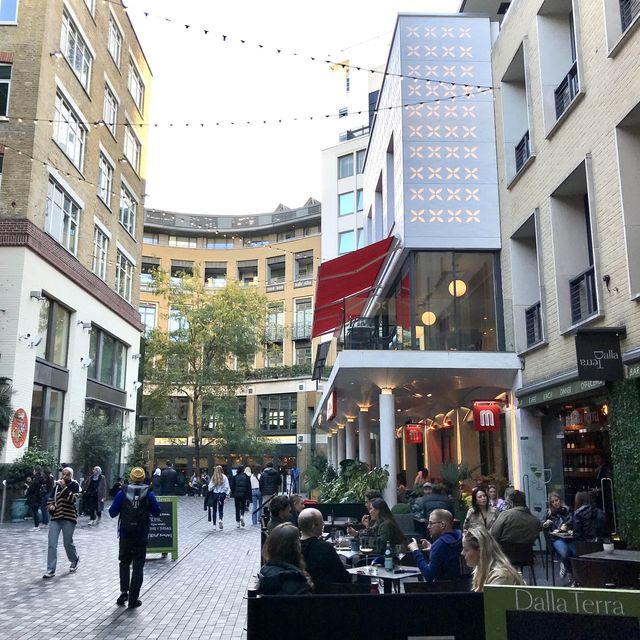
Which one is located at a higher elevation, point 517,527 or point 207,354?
point 207,354

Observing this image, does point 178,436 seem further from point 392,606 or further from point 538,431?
point 392,606

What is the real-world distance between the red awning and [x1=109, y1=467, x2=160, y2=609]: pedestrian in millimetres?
9381

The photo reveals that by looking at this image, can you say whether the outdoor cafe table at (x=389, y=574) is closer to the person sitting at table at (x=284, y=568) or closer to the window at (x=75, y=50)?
the person sitting at table at (x=284, y=568)

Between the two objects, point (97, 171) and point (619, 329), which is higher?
point (97, 171)

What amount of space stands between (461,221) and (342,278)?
3.58 meters

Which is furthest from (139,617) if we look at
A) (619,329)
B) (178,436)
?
(178,436)

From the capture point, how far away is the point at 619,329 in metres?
10.1

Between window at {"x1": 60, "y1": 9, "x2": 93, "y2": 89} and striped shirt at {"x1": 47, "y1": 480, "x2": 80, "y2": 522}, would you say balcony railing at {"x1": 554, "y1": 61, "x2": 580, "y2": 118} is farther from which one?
window at {"x1": 60, "y1": 9, "x2": 93, "y2": 89}

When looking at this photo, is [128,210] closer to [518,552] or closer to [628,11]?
[628,11]

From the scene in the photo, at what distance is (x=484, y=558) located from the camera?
431cm

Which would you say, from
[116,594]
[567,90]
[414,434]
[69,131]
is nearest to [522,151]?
[567,90]

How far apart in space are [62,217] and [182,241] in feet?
119

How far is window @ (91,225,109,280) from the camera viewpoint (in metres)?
26.8

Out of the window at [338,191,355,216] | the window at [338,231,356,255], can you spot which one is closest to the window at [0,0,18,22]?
the window at [338,231,356,255]
